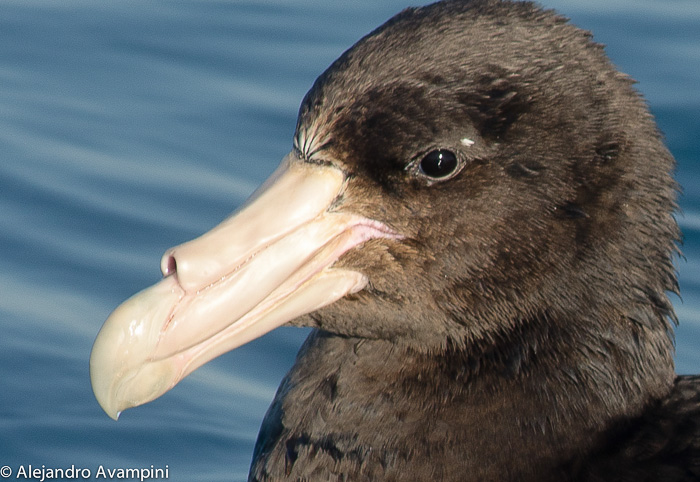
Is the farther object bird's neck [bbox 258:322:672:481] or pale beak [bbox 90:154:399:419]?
bird's neck [bbox 258:322:672:481]

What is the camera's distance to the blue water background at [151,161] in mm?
6789

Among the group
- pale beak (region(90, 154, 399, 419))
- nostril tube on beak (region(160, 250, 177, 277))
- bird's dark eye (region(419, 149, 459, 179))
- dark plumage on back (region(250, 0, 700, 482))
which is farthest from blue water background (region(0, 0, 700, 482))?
nostril tube on beak (region(160, 250, 177, 277))

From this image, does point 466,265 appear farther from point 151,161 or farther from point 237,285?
point 151,161

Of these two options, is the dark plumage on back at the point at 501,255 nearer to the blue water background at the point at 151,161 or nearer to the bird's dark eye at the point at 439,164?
the bird's dark eye at the point at 439,164

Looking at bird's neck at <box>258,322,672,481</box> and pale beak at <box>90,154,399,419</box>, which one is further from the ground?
pale beak at <box>90,154,399,419</box>

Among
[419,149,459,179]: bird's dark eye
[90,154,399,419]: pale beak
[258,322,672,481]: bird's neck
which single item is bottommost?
[258,322,672,481]: bird's neck

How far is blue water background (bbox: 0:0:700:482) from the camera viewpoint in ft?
22.3

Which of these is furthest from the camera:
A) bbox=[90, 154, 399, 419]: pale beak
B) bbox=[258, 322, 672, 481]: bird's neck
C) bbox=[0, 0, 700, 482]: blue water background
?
bbox=[0, 0, 700, 482]: blue water background

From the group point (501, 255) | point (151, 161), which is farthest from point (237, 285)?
point (151, 161)

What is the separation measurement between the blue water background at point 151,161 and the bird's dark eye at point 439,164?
74.4 inches

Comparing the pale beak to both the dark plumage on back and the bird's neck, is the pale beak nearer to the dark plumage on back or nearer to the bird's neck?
the dark plumage on back

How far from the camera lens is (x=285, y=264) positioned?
4.39 metres

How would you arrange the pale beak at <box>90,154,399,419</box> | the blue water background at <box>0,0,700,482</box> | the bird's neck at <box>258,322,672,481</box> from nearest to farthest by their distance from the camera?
the pale beak at <box>90,154,399,419</box>
the bird's neck at <box>258,322,672,481</box>
the blue water background at <box>0,0,700,482</box>

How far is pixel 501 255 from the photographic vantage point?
4512 millimetres
